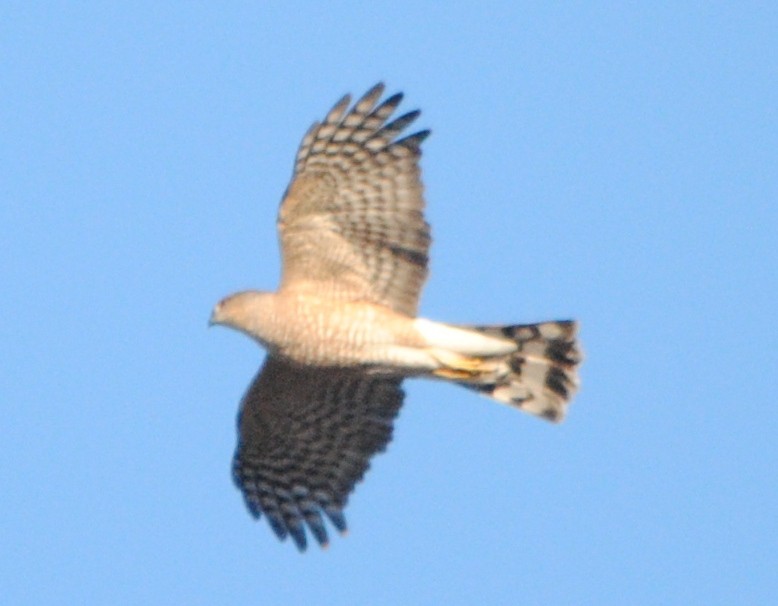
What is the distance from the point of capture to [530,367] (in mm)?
11312

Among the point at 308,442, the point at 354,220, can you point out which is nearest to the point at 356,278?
the point at 354,220

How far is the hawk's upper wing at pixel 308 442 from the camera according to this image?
36.8 ft

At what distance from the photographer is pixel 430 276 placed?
34.9ft

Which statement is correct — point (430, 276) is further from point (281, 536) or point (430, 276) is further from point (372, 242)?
point (281, 536)

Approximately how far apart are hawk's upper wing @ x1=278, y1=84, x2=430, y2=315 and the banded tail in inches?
24.0

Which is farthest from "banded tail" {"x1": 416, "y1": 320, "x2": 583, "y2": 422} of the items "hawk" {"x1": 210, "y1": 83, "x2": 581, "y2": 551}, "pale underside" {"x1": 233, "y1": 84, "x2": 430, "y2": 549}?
"pale underside" {"x1": 233, "y1": 84, "x2": 430, "y2": 549}

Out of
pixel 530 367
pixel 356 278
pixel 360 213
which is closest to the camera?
pixel 360 213

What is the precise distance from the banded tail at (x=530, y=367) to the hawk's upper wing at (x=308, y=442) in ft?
1.90

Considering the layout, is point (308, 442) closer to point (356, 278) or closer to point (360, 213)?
point (356, 278)

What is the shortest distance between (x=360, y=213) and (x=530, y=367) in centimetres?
157

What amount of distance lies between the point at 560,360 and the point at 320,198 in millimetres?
1888

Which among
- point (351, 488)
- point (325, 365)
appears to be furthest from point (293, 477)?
point (325, 365)

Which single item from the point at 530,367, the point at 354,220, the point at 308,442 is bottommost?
the point at 308,442

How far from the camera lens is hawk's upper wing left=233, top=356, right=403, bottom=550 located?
11.2 meters
